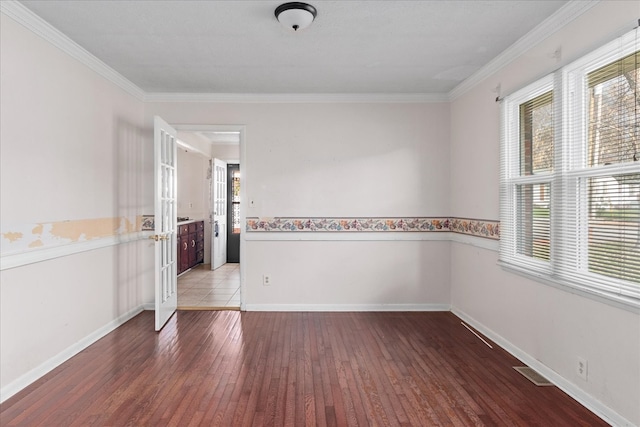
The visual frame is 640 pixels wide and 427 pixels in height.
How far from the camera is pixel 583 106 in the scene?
7.73 feet

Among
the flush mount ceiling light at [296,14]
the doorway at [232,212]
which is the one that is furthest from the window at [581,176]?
the doorway at [232,212]

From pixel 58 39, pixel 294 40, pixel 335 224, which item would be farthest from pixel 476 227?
pixel 58 39

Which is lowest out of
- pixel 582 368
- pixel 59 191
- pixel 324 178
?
pixel 582 368

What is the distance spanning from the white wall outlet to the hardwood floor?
0.59 feet

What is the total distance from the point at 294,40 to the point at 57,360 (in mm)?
3092

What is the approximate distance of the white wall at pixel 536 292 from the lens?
205 centimetres

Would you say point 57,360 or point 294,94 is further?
point 294,94

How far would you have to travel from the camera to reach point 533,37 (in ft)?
9.04

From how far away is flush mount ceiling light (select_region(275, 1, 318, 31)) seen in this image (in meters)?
2.34

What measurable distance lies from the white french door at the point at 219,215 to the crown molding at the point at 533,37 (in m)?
4.69

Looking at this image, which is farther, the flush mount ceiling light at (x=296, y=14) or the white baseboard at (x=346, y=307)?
the white baseboard at (x=346, y=307)

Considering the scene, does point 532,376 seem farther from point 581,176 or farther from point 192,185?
point 192,185

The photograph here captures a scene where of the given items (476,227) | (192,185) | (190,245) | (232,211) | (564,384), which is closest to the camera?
(564,384)

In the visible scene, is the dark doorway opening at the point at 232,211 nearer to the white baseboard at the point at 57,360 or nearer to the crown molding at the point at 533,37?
the white baseboard at the point at 57,360
